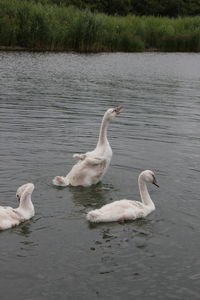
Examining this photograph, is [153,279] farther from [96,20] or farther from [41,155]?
[96,20]

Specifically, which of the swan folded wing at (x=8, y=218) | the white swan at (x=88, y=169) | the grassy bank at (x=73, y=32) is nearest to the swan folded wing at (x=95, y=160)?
the white swan at (x=88, y=169)

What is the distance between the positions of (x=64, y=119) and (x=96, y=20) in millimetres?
26415

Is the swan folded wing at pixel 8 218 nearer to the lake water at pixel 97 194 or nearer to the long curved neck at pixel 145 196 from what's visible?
the lake water at pixel 97 194

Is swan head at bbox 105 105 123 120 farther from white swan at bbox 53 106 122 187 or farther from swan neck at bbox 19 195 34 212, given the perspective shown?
swan neck at bbox 19 195 34 212

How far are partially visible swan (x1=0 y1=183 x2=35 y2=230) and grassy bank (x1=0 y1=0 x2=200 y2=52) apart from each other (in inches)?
1242

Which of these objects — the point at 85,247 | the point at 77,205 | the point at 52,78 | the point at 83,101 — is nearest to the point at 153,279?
the point at 85,247

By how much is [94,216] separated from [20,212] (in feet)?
3.85

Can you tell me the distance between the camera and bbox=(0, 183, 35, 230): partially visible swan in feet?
27.6

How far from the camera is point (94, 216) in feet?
28.5

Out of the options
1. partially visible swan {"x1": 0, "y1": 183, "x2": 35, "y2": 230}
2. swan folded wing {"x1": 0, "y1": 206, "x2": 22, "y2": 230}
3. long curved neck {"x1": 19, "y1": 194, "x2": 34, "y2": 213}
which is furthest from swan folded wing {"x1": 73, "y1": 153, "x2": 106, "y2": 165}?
swan folded wing {"x1": 0, "y1": 206, "x2": 22, "y2": 230}

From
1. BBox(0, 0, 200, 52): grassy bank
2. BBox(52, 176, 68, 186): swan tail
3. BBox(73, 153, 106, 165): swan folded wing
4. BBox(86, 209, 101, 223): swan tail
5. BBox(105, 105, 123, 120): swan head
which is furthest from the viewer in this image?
BBox(0, 0, 200, 52): grassy bank

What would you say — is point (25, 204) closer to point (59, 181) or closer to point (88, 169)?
point (59, 181)

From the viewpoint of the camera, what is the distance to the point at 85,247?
7.92 meters

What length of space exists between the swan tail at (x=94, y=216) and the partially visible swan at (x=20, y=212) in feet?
3.13
